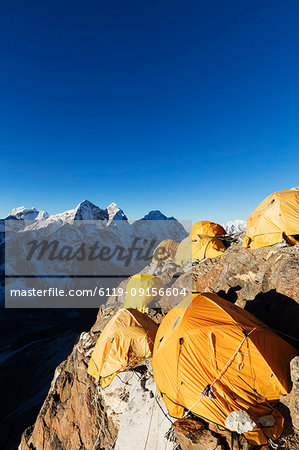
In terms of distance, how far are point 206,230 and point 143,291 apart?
391 inches

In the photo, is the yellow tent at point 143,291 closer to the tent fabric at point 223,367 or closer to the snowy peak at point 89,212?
the tent fabric at point 223,367

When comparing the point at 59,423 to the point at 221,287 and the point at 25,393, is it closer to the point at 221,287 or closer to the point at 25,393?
the point at 221,287

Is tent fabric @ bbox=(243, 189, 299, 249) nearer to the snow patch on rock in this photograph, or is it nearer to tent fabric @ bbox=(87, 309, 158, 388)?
tent fabric @ bbox=(87, 309, 158, 388)

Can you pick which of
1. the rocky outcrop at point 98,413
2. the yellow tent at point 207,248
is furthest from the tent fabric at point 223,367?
the yellow tent at point 207,248

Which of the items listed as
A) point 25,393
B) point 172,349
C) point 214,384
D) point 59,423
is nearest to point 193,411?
point 214,384

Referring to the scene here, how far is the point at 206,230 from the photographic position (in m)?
21.6

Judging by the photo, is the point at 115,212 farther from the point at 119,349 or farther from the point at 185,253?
the point at 119,349

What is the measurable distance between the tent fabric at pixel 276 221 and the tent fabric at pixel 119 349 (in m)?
9.53

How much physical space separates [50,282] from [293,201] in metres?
120

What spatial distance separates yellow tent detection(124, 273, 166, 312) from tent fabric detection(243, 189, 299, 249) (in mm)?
9713

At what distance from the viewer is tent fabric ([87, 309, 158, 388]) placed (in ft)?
31.3

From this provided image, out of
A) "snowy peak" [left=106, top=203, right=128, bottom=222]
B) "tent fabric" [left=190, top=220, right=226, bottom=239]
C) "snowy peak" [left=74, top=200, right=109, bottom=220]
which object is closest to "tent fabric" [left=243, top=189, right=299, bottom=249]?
"tent fabric" [left=190, top=220, right=226, bottom=239]

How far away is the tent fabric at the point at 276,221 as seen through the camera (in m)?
11.8

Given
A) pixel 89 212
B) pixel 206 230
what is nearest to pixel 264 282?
pixel 206 230
